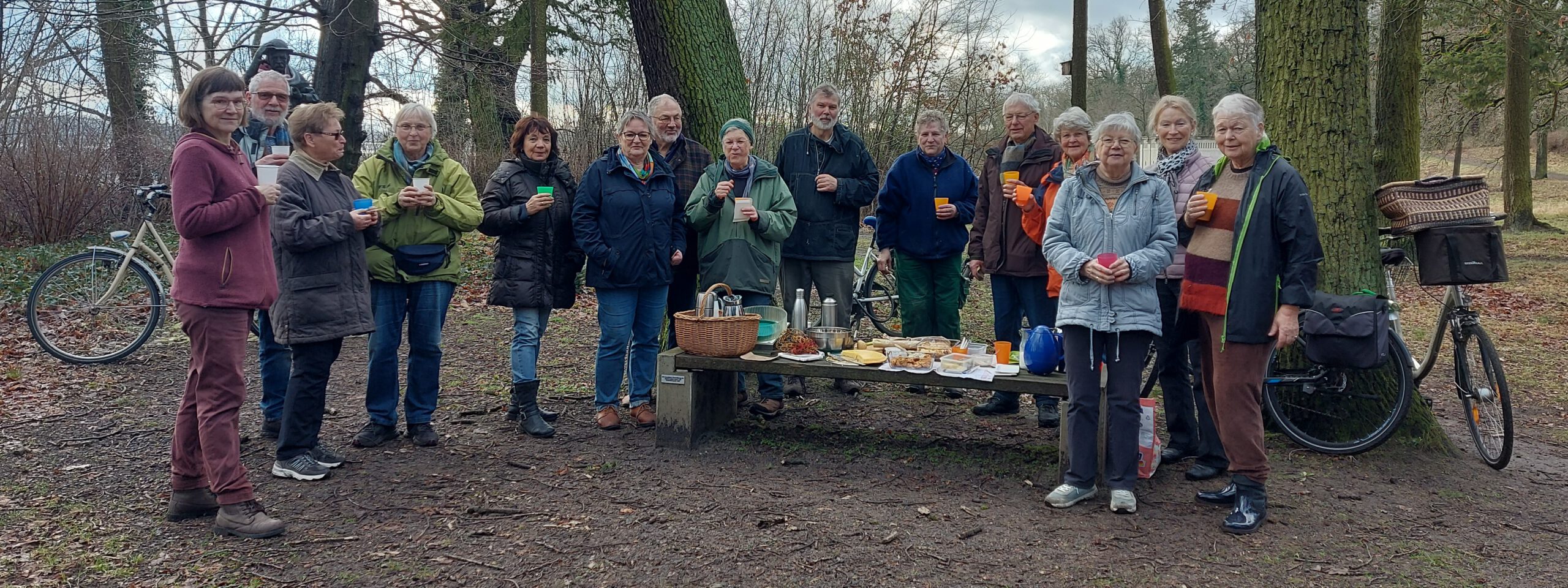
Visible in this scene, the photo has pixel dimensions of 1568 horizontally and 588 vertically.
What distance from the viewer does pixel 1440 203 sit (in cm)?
439

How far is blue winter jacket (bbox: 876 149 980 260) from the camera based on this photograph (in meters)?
5.74

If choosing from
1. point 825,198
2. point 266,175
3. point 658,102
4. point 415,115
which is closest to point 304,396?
point 266,175

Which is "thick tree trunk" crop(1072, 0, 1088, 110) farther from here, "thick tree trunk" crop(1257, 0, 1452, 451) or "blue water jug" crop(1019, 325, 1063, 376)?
"blue water jug" crop(1019, 325, 1063, 376)

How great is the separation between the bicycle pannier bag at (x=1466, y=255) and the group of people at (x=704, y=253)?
114 cm

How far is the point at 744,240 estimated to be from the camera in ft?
16.9

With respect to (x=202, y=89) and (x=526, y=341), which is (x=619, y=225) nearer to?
(x=526, y=341)

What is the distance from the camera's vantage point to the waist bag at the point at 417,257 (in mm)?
4621

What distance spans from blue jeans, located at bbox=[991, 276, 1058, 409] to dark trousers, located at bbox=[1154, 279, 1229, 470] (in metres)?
0.70

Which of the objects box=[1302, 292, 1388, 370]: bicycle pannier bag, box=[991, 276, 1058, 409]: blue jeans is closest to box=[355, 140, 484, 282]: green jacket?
box=[991, 276, 1058, 409]: blue jeans

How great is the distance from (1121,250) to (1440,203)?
1.72 meters

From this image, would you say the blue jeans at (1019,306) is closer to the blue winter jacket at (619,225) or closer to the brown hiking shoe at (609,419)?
the blue winter jacket at (619,225)

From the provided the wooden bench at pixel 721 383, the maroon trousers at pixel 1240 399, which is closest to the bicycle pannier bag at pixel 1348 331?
the maroon trousers at pixel 1240 399

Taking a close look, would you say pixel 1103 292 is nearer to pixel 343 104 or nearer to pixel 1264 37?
pixel 1264 37

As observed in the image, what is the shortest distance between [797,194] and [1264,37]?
2561mm
